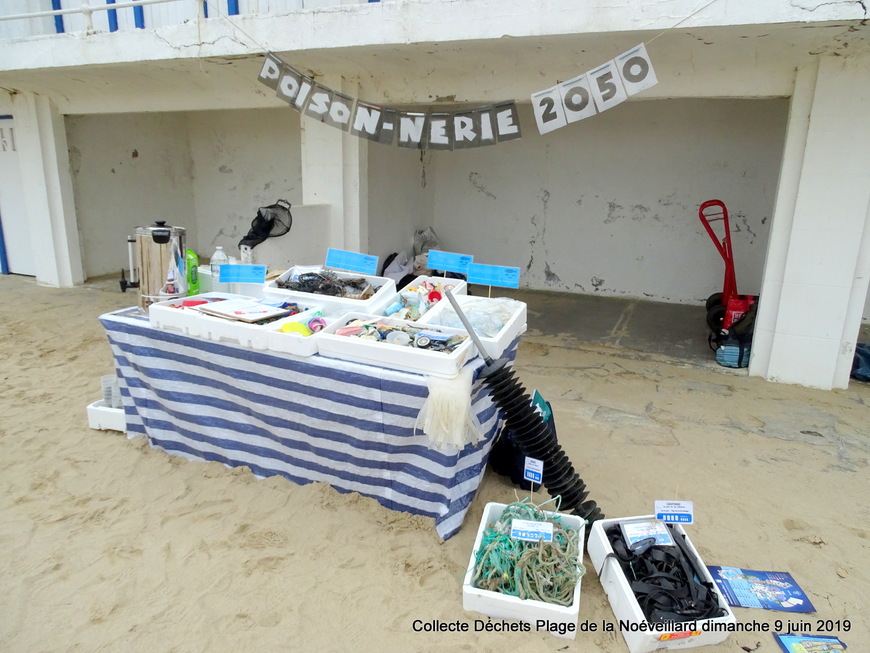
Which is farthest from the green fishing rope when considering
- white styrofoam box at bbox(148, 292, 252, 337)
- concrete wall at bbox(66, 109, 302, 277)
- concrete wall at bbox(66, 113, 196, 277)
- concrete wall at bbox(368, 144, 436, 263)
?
concrete wall at bbox(66, 113, 196, 277)

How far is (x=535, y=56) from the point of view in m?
4.04

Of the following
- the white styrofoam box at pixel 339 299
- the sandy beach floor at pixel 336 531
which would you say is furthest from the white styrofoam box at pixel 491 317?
the sandy beach floor at pixel 336 531

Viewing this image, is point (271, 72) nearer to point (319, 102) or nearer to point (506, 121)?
point (319, 102)

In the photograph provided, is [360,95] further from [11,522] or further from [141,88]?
[11,522]

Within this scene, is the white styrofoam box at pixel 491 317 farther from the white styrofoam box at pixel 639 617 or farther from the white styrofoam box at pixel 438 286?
the white styrofoam box at pixel 639 617

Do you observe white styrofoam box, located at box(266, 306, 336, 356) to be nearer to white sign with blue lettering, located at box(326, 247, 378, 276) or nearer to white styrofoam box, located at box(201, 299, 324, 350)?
white styrofoam box, located at box(201, 299, 324, 350)

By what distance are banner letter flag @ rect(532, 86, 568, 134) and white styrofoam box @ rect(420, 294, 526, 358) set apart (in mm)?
1095

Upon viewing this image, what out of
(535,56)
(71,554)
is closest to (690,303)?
(535,56)

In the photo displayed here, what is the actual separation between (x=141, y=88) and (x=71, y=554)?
16.6 ft

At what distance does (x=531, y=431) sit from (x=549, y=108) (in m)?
1.88

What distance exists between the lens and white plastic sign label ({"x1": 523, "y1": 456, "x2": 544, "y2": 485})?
2193mm

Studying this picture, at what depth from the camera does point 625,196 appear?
634 cm

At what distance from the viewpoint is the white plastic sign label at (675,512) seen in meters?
2.00

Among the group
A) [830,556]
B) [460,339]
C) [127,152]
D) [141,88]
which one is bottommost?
[830,556]
